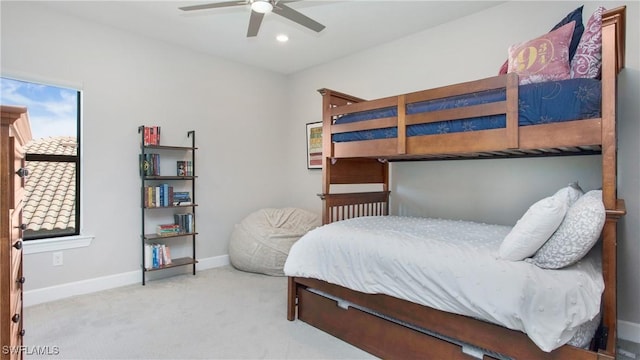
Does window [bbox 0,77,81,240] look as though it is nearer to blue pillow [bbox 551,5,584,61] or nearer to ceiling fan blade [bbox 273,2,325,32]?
ceiling fan blade [bbox 273,2,325,32]

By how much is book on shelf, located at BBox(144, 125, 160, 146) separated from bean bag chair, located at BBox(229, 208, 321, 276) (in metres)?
1.31

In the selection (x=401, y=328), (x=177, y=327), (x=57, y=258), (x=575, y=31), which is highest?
(x=575, y=31)

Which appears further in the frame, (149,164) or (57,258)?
(149,164)

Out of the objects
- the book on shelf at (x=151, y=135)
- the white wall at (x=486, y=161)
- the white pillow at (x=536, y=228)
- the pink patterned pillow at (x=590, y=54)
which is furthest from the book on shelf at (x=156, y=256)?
the pink patterned pillow at (x=590, y=54)

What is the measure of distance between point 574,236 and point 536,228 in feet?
0.43

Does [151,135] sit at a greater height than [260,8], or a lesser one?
lesser

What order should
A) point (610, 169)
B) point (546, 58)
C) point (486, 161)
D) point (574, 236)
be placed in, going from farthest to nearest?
point (486, 161), point (546, 58), point (610, 169), point (574, 236)

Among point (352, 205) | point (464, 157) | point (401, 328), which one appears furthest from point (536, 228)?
point (352, 205)

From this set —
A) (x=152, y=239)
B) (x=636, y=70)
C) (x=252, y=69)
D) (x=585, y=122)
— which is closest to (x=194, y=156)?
(x=152, y=239)

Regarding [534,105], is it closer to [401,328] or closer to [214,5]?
[401,328]

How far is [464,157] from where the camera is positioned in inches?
115

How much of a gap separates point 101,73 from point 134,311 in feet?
7.23

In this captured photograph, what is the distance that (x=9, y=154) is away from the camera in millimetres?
968

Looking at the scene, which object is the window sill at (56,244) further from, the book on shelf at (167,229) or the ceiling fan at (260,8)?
the ceiling fan at (260,8)
